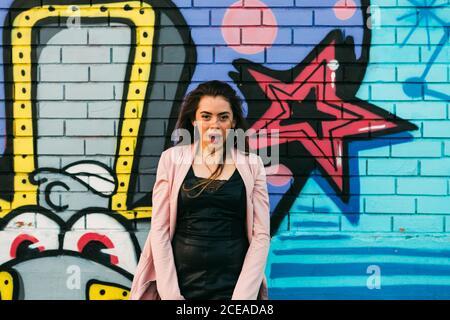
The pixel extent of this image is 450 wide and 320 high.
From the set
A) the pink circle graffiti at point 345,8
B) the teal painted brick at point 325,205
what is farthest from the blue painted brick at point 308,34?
the teal painted brick at point 325,205

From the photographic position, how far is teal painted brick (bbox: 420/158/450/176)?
4.36 meters

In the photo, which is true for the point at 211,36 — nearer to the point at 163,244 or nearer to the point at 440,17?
the point at 440,17

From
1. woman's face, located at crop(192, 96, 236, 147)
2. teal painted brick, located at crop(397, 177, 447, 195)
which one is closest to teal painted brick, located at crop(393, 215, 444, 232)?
teal painted brick, located at crop(397, 177, 447, 195)

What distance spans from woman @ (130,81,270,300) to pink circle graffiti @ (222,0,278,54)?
1.34 meters

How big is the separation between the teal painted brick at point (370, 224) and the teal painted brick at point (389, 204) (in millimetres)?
44

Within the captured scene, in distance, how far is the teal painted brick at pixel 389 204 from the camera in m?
4.38

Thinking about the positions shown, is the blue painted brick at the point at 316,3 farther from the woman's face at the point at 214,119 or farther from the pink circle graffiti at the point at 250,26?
the woman's face at the point at 214,119

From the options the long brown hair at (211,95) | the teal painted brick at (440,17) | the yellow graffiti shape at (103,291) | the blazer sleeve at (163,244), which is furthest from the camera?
the yellow graffiti shape at (103,291)

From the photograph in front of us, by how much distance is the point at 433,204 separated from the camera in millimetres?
4367

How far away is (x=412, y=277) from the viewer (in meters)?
4.36

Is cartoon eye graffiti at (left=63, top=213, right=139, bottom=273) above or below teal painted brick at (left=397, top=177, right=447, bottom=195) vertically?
Answer: below

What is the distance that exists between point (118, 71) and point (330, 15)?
1.63 metres

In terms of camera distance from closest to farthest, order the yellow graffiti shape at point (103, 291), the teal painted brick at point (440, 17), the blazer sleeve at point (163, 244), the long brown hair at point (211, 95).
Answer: the blazer sleeve at point (163, 244), the long brown hair at point (211, 95), the teal painted brick at point (440, 17), the yellow graffiti shape at point (103, 291)

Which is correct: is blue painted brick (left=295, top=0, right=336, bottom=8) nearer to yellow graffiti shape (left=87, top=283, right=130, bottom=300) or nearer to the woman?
A: the woman
